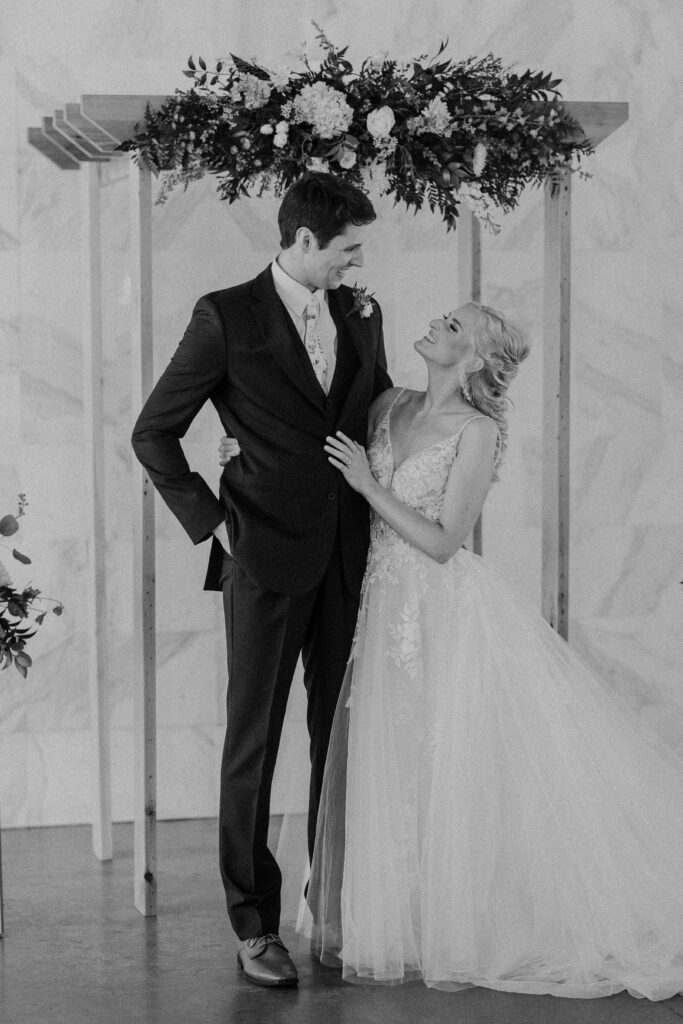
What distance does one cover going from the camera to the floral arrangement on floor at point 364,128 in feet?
11.2

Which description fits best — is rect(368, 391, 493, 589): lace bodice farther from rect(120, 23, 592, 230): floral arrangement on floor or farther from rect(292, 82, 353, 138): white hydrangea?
rect(292, 82, 353, 138): white hydrangea

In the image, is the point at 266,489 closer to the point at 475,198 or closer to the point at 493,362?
the point at 493,362

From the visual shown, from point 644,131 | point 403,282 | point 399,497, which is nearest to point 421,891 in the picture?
point 399,497

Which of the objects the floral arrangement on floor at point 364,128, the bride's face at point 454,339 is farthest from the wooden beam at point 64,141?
the bride's face at point 454,339

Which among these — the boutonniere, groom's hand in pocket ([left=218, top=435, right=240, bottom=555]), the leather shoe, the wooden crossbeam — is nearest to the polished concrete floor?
the leather shoe

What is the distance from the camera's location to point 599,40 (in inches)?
189

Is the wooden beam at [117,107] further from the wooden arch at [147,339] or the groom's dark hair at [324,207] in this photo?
the groom's dark hair at [324,207]

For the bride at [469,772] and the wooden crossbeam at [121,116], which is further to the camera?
the wooden crossbeam at [121,116]

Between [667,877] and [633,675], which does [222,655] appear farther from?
[667,877]

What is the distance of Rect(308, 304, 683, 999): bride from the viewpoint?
10.3ft

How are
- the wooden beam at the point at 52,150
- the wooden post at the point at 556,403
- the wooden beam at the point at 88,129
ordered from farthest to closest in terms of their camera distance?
the wooden beam at the point at 52,150 → the wooden post at the point at 556,403 → the wooden beam at the point at 88,129

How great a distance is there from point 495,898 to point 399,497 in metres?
1.14

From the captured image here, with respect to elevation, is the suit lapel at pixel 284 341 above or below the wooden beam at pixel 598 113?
below

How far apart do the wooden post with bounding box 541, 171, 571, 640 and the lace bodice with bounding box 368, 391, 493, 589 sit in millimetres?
609
